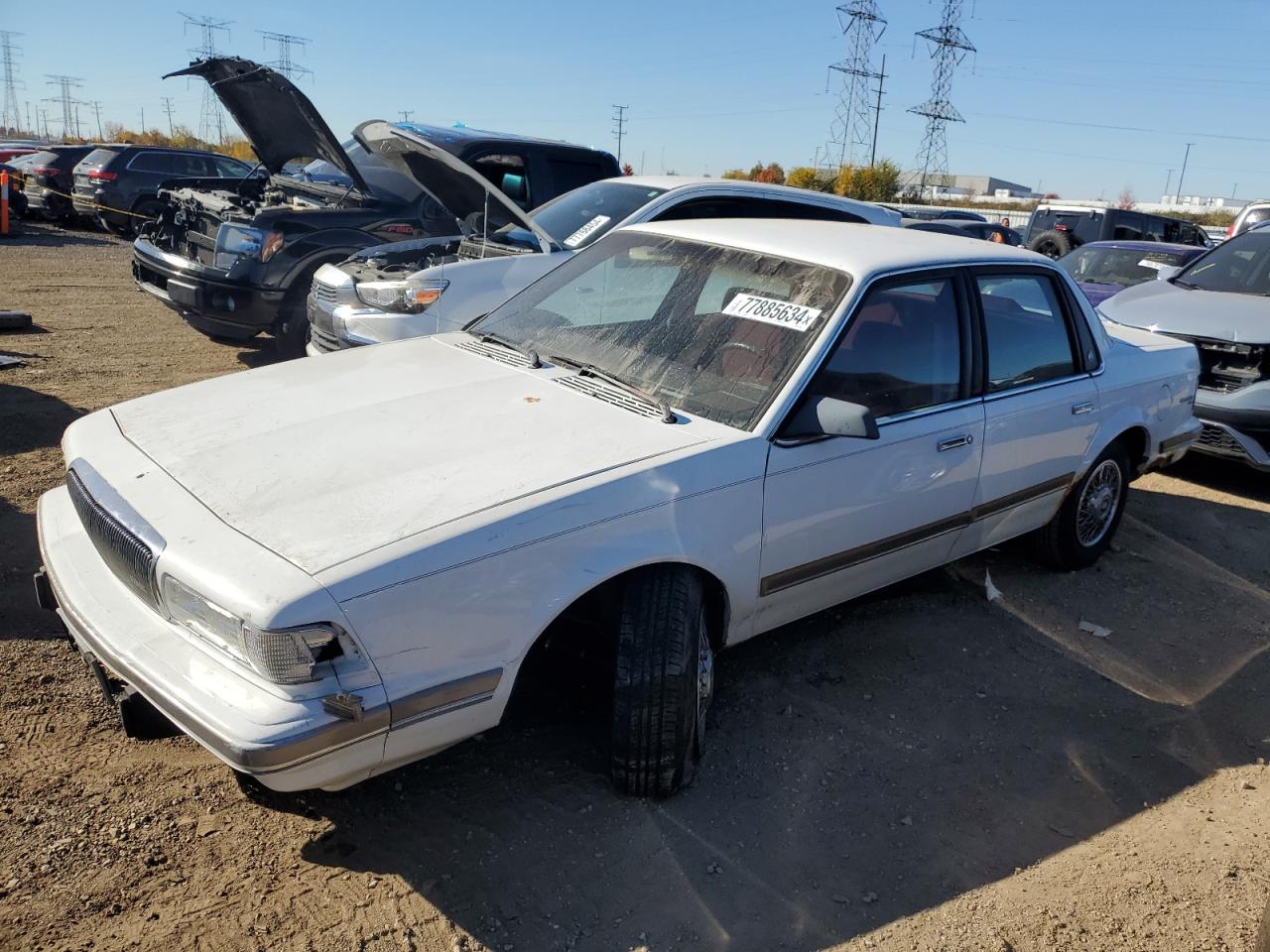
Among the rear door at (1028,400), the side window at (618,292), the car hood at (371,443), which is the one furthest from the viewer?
the rear door at (1028,400)

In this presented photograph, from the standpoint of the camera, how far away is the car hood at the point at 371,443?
8.14 feet

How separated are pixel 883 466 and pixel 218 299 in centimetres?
575

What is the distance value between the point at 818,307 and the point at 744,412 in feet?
1.76

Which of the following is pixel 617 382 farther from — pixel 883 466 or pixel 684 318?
pixel 883 466

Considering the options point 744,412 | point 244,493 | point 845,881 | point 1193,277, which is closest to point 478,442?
point 244,493

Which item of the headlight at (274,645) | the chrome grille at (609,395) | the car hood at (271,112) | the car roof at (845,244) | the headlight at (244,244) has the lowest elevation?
the headlight at (274,645)

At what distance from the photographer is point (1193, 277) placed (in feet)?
25.6

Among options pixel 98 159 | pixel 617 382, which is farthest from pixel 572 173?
pixel 98 159

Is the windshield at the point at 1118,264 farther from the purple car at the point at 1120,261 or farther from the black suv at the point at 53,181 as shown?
the black suv at the point at 53,181

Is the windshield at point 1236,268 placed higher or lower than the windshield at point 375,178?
lower

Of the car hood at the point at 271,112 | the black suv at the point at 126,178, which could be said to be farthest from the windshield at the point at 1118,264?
the black suv at the point at 126,178

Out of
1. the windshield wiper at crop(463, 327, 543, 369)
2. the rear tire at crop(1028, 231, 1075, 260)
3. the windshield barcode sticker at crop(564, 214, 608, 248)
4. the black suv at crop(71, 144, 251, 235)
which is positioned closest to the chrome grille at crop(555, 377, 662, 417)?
the windshield wiper at crop(463, 327, 543, 369)

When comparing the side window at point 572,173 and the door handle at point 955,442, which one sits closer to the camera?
the door handle at point 955,442

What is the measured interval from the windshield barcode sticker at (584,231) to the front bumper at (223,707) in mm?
4386
